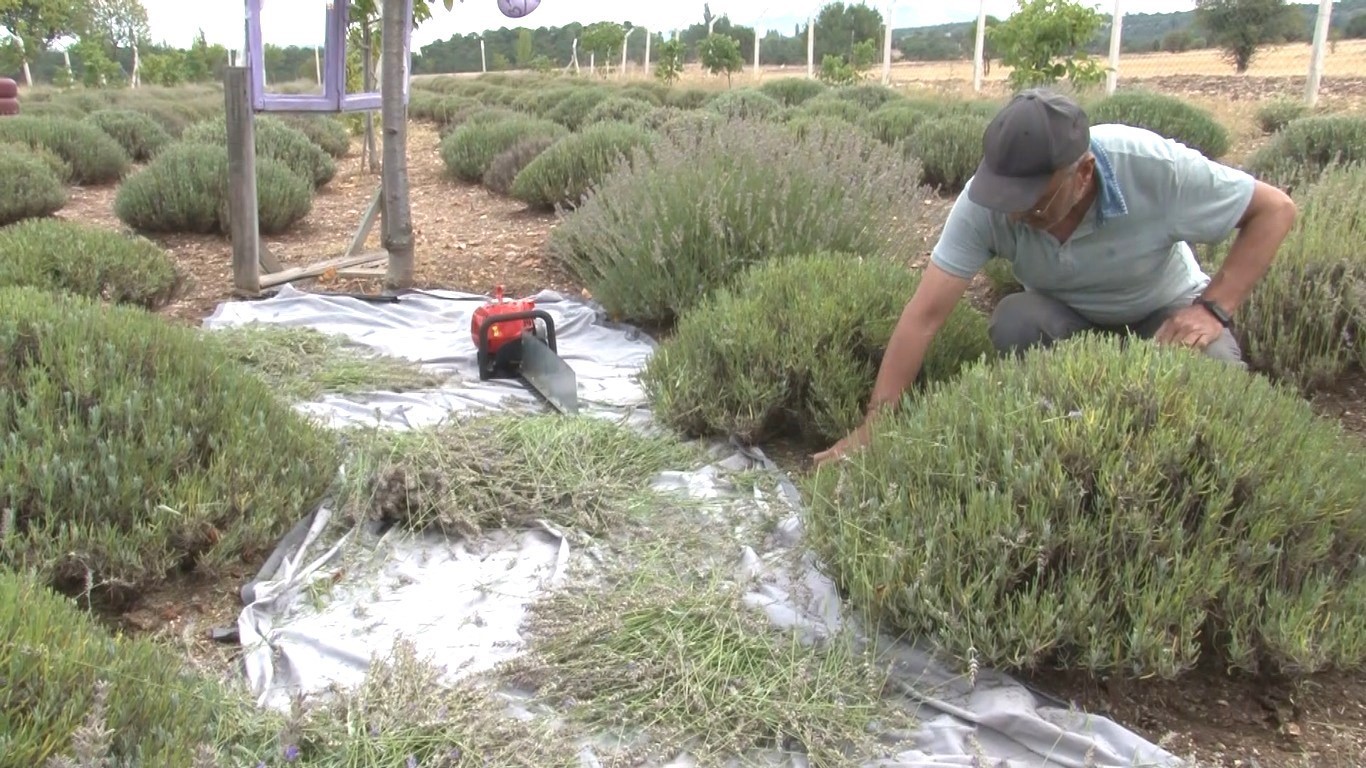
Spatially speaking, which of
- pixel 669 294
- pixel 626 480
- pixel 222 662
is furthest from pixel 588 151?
pixel 222 662

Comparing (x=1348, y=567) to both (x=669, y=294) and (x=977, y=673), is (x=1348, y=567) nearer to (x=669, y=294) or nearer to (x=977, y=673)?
(x=977, y=673)

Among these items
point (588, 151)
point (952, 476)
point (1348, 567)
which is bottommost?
point (1348, 567)

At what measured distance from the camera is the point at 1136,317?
307 centimetres

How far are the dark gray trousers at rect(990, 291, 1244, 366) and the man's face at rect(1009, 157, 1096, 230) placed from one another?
0.37m

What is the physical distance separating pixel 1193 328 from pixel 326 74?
14.7 ft

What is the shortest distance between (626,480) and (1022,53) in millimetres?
10460

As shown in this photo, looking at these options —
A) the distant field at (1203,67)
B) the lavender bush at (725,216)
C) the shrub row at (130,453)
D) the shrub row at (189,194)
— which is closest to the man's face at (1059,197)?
the lavender bush at (725,216)

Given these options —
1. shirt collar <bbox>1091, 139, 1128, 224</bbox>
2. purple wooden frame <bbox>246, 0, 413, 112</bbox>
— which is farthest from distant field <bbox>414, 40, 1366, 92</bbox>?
shirt collar <bbox>1091, 139, 1128, 224</bbox>

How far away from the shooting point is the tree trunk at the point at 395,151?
16.8 ft

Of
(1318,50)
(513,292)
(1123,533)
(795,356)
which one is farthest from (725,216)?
(1318,50)

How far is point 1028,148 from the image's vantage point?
7.98 feet

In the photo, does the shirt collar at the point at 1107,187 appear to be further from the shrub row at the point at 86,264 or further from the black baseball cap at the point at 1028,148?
the shrub row at the point at 86,264

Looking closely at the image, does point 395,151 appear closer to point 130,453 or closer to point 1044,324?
point 130,453

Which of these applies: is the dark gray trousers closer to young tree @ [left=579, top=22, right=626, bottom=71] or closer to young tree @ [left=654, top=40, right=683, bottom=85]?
young tree @ [left=654, top=40, right=683, bottom=85]
